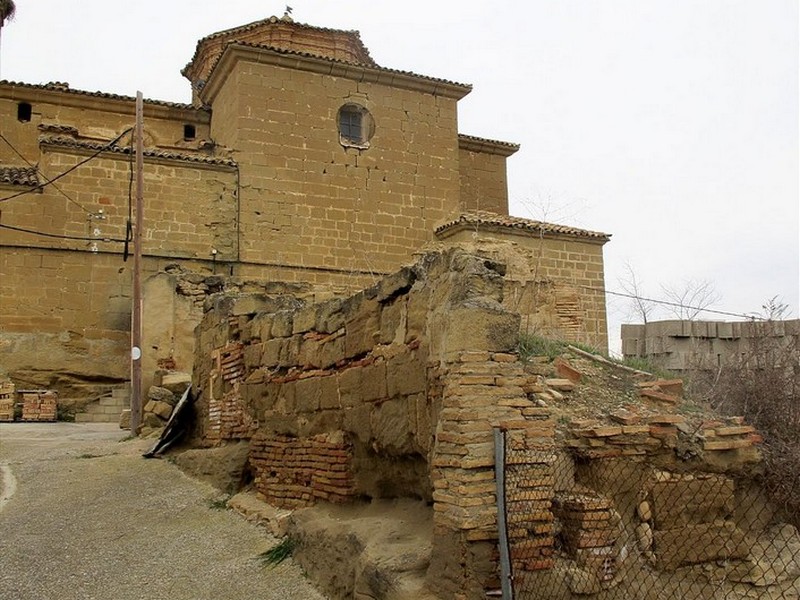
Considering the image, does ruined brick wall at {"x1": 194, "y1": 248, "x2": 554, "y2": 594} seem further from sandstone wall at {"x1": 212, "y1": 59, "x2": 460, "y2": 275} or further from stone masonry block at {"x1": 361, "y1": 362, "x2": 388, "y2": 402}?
sandstone wall at {"x1": 212, "y1": 59, "x2": 460, "y2": 275}

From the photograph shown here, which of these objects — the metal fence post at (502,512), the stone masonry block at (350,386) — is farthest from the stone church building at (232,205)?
the metal fence post at (502,512)

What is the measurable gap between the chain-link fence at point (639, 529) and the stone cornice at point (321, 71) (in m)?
15.5

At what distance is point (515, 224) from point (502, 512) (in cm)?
1384

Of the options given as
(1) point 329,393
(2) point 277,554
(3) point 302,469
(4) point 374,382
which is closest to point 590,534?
(4) point 374,382

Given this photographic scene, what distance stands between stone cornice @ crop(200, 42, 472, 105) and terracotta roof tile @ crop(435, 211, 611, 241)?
3.69 meters

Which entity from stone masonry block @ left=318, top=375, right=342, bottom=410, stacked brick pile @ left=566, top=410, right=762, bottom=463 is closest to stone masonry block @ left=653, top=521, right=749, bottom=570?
stacked brick pile @ left=566, top=410, right=762, bottom=463

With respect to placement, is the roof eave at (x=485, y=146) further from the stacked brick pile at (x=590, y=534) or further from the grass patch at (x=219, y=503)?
the stacked brick pile at (x=590, y=534)

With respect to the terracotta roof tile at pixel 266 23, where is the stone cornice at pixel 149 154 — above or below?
below

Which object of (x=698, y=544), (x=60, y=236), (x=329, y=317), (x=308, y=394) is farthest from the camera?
(x=60, y=236)

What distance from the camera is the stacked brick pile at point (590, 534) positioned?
4.52 m

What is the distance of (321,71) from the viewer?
1916cm

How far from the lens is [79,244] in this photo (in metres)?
16.9

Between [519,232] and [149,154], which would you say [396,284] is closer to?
[519,232]

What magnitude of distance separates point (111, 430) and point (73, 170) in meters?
6.20
